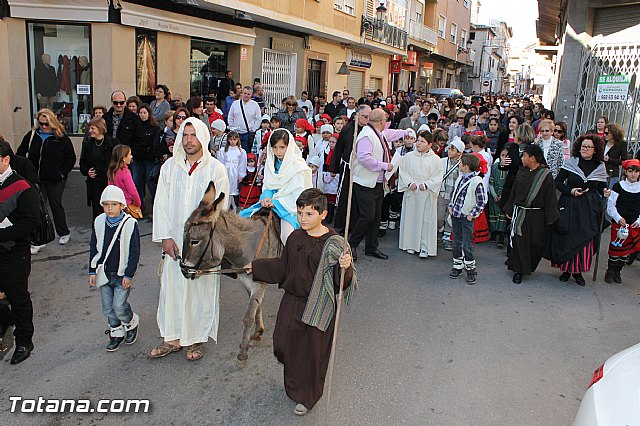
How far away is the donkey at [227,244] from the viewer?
4227mm

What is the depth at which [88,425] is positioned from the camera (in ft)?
12.5

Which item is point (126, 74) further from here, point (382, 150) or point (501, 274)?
point (501, 274)

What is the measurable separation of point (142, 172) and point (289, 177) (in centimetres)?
479

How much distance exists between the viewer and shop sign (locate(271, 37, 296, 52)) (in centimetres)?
1892

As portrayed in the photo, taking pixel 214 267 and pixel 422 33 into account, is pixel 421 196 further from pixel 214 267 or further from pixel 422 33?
pixel 422 33

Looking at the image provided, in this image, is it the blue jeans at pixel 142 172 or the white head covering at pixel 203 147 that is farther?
the blue jeans at pixel 142 172

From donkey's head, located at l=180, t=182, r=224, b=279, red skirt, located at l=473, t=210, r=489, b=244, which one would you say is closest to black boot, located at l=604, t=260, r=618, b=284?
red skirt, located at l=473, t=210, r=489, b=244

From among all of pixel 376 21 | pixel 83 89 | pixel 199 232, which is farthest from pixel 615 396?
pixel 376 21

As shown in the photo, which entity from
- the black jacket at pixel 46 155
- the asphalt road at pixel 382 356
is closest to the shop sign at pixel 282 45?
the black jacket at pixel 46 155

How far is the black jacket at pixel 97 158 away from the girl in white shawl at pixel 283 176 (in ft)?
11.0

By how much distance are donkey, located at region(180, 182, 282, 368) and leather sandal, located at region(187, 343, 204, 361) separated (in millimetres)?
350

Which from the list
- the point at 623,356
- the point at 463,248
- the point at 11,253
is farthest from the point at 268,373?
the point at 463,248

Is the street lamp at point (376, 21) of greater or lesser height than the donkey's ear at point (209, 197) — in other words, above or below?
above

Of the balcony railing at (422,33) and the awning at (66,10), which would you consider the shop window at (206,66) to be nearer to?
the awning at (66,10)
